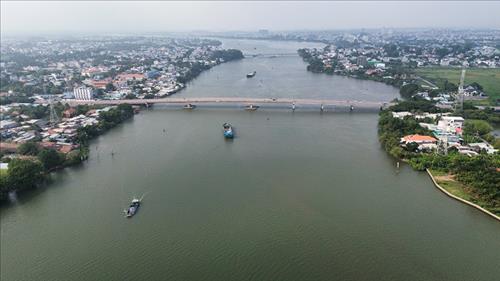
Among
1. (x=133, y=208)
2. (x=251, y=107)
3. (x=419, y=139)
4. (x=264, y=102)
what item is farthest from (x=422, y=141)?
(x=133, y=208)

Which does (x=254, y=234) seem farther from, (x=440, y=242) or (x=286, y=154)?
(x=286, y=154)

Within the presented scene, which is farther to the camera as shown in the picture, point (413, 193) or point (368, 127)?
point (368, 127)

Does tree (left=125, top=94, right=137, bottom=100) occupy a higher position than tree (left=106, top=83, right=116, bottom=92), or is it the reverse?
tree (left=106, top=83, right=116, bottom=92)

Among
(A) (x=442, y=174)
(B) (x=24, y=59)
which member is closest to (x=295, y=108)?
(A) (x=442, y=174)

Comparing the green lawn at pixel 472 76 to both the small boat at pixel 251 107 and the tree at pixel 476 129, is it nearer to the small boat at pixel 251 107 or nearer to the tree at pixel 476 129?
the tree at pixel 476 129

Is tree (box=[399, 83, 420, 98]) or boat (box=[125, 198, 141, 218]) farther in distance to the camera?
tree (box=[399, 83, 420, 98])

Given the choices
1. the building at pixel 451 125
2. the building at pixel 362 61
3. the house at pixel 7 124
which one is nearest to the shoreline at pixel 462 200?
the building at pixel 451 125

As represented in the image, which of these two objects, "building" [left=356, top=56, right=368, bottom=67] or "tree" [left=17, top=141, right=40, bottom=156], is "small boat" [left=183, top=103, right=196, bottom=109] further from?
"building" [left=356, top=56, right=368, bottom=67]

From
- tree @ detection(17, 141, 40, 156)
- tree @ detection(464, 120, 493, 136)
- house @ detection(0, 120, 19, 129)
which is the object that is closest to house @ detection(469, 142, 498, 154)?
tree @ detection(464, 120, 493, 136)
